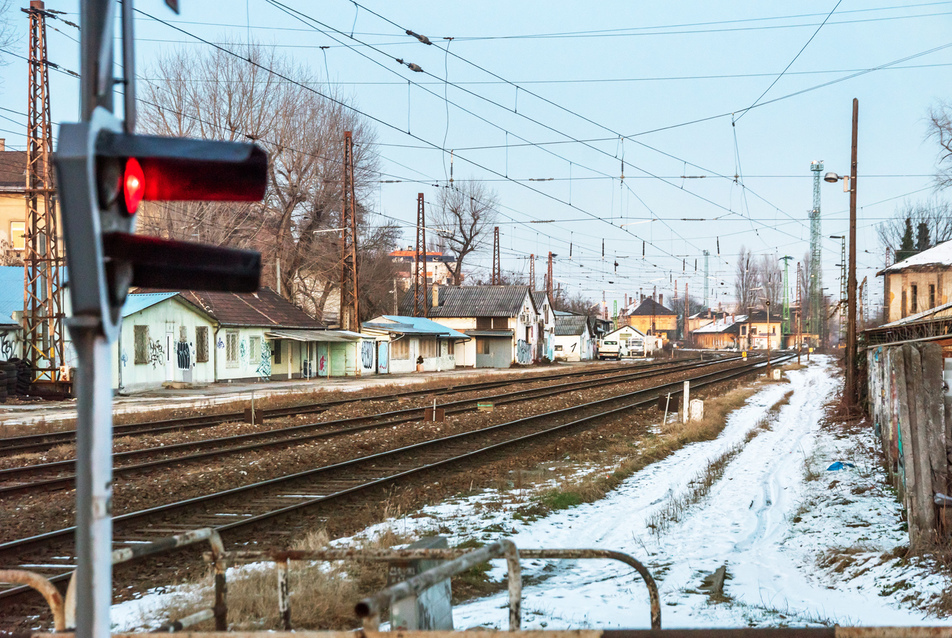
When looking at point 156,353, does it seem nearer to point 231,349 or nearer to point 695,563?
point 231,349

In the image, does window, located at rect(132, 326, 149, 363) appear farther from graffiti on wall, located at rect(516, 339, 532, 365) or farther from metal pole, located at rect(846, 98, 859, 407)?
graffiti on wall, located at rect(516, 339, 532, 365)

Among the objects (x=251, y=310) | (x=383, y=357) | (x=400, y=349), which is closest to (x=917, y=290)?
(x=400, y=349)

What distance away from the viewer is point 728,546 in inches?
375

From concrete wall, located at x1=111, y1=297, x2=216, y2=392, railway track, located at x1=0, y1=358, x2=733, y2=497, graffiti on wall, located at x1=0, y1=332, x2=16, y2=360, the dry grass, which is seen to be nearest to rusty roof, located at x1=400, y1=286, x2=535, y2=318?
concrete wall, located at x1=111, y1=297, x2=216, y2=392

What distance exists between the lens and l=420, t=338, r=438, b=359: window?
53.9 meters

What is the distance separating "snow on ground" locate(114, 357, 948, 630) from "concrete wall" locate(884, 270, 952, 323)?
121 feet

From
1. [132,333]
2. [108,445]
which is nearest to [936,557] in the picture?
[108,445]

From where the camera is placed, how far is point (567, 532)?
33.5 ft

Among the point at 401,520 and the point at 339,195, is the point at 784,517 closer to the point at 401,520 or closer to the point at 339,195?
the point at 401,520

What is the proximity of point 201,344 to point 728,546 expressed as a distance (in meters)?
30.2

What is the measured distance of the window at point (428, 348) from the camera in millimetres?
53938

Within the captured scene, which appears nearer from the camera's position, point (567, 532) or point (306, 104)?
point (567, 532)

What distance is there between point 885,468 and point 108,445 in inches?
531

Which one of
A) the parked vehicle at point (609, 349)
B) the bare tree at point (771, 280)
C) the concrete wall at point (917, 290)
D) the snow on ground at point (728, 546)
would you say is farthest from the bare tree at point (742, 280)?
the snow on ground at point (728, 546)
